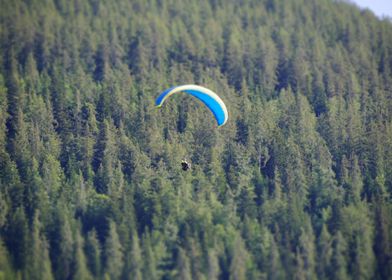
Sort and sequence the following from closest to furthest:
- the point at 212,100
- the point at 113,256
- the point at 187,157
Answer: the point at 212,100 < the point at 113,256 < the point at 187,157

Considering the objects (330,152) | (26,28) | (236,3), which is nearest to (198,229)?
(330,152)

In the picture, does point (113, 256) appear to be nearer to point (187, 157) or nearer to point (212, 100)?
point (212, 100)

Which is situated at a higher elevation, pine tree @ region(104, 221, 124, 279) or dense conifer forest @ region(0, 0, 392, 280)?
dense conifer forest @ region(0, 0, 392, 280)

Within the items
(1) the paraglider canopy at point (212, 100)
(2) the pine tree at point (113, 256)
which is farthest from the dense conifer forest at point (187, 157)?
(1) the paraglider canopy at point (212, 100)

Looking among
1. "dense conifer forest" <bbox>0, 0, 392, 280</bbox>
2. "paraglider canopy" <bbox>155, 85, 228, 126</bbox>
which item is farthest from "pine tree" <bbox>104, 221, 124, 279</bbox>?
"paraglider canopy" <bbox>155, 85, 228, 126</bbox>

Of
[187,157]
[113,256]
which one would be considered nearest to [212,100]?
[113,256]

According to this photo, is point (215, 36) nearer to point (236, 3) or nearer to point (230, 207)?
point (236, 3)

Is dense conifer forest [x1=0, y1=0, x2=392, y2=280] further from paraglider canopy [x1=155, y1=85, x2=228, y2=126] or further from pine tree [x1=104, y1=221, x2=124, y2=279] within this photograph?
paraglider canopy [x1=155, y1=85, x2=228, y2=126]

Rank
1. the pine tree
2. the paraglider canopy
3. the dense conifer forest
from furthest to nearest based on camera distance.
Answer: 1. the dense conifer forest
2. the pine tree
3. the paraglider canopy

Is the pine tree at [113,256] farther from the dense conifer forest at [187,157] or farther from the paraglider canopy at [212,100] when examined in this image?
the paraglider canopy at [212,100]

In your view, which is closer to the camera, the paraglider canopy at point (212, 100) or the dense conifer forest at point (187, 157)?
the paraglider canopy at point (212, 100)
